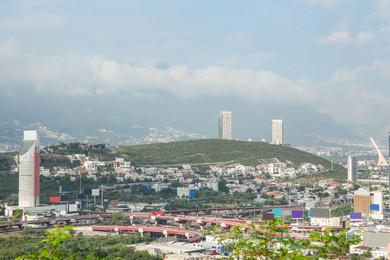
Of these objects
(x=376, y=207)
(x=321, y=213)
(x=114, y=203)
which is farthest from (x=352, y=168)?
(x=321, y=213)

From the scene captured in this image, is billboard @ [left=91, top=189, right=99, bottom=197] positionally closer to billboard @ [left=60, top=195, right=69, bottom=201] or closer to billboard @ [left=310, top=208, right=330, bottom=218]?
billboard @ [left=60, top=195, right=69, bottom=201]

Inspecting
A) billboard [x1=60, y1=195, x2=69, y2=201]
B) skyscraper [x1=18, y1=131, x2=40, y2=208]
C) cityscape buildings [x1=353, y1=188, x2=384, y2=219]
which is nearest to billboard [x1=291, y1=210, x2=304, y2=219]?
cityscape buildings [x1=353, y1=188, x2=384, y2=219]

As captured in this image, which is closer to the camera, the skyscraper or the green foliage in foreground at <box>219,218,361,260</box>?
the green foliage in foreground at <box>219,218,361,260</box>

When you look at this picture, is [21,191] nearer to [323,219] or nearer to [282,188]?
[323,219]

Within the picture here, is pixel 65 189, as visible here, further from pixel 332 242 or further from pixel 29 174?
pixel 332 242

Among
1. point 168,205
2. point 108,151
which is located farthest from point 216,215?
point 108,151

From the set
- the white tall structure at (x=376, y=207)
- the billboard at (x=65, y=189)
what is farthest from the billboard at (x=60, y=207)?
the white tall structure at (x=376, y=207)
